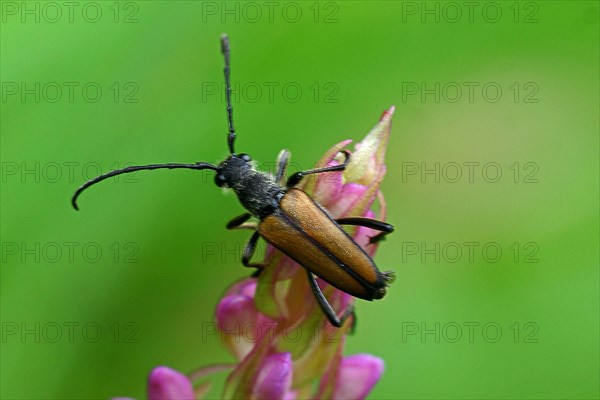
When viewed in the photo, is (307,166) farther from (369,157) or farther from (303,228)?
(369,157)

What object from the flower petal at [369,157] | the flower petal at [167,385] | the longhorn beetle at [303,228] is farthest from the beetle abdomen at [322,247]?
the flower petal at [167,385]

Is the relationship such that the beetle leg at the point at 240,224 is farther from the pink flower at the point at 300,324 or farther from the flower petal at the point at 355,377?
the flower petal at the point at 355,377

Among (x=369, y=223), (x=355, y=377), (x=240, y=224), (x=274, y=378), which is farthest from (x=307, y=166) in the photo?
(x=274, y=378)

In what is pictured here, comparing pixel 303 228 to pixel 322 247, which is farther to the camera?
pixel 303 228

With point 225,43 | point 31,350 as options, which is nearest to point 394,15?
point 225,43

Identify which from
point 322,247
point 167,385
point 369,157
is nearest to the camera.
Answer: point 369,157

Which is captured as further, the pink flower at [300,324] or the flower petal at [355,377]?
the flower petal at [355,377]

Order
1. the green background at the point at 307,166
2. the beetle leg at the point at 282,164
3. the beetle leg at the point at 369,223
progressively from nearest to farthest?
the beetle leg at the point at 369,223, the beetle leg at the point at 282,164, the green background at the point at 307,166

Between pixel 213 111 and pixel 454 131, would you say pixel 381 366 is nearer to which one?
pixel 213 111
